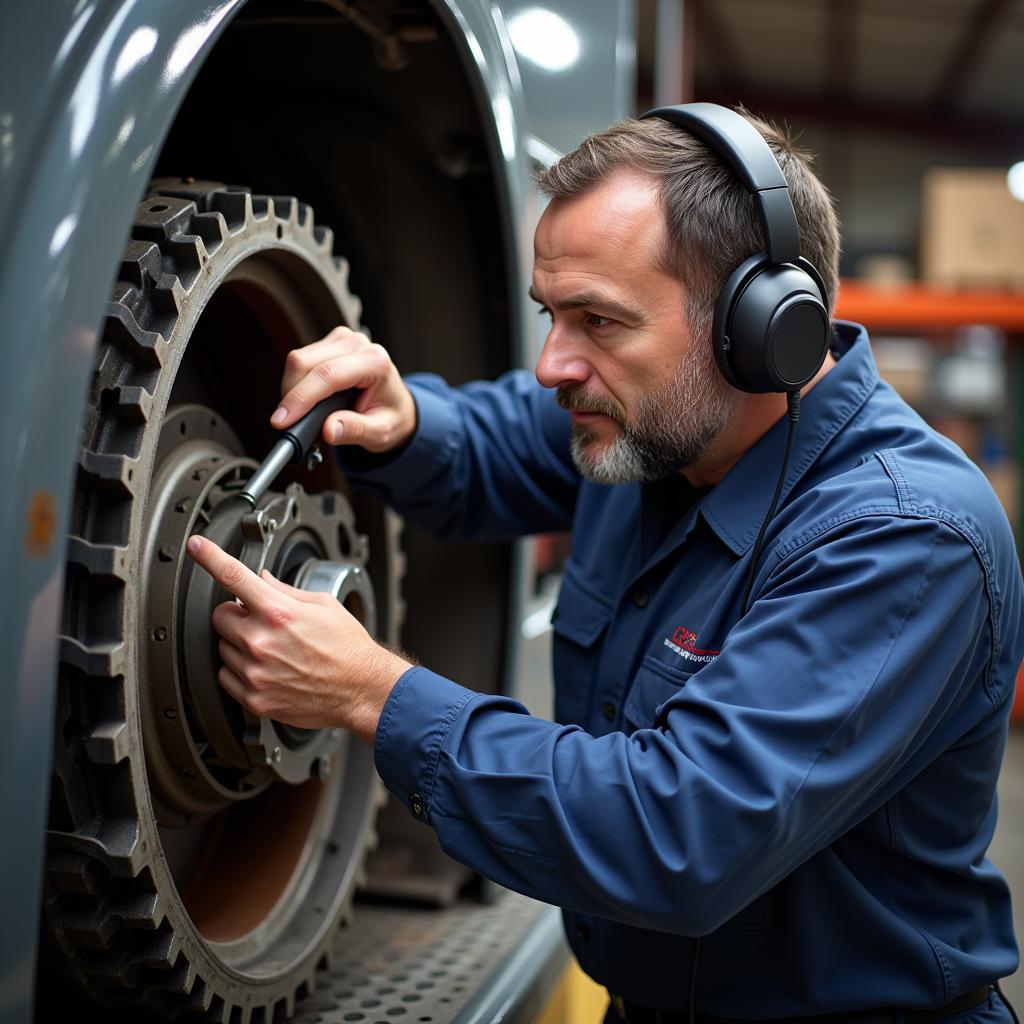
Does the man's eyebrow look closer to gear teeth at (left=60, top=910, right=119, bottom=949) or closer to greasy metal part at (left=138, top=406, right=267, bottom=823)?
greasy metal part at (left=138, top=406, right=267, bottom=823)

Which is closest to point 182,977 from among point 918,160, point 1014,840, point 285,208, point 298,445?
point 298,445

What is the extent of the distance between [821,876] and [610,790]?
0.32 meters

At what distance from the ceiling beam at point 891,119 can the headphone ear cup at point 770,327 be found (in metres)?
10.6

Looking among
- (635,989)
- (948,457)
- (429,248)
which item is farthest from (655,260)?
(635,989)

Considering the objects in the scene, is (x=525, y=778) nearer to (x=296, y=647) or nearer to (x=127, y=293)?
(x=296, y=647)

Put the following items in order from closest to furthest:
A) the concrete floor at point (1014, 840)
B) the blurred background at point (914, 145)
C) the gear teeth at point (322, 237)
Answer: the gear teeth at point (322, 237) < the concrete floor at point (1014, 840) < the blurred background at point (914, 145)

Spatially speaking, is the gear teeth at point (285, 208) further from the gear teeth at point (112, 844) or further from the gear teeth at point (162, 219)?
the gear teeth at point (112, 844)

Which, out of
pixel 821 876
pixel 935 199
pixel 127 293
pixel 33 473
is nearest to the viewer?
pixel 33 473

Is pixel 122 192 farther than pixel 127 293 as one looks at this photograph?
No

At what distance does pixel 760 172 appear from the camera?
1.11 meters

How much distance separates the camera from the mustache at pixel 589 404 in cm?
122

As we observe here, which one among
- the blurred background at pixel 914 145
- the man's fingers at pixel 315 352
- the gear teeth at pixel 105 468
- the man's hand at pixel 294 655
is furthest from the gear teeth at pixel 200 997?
the blurred background at pixel 914 145

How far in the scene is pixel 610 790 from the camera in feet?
3.10

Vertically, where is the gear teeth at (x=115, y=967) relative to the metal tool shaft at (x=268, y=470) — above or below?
below
